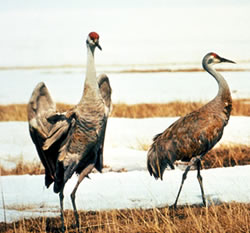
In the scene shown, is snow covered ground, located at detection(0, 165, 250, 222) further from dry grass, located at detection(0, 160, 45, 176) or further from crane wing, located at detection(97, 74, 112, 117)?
crane wing, located at detection(97, 74, 112, 117)

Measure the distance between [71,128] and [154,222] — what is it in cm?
103

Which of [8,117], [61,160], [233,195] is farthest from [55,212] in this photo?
[8,117]

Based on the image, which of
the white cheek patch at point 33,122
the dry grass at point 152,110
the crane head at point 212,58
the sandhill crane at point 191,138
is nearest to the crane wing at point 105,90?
the white cheek patch at point 33,122

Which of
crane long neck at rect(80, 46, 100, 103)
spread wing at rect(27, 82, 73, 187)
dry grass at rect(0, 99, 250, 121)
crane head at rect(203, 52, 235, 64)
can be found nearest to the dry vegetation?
spread wing at rect(27, 82, 73, 187)

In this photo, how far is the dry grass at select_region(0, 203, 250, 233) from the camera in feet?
13.6

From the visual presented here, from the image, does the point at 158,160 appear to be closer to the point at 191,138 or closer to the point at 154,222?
the point at 191,138

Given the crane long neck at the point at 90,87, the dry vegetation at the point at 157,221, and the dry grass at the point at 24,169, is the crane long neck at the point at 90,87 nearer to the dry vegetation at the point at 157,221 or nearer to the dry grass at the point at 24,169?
the dry vegetation at the point at 157,221

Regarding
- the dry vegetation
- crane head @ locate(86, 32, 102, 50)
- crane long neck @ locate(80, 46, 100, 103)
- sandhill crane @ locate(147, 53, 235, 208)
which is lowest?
the dry vegetation

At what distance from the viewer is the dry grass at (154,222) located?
4148mm

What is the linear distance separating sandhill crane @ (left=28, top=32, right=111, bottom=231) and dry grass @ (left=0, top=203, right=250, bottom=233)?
29 cm

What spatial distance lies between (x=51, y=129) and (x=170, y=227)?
1256 mm

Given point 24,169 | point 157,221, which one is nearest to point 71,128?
point 157,221

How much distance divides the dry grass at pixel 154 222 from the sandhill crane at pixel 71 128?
29 centimetres

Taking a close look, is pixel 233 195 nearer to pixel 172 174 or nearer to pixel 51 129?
pixel 172 174
